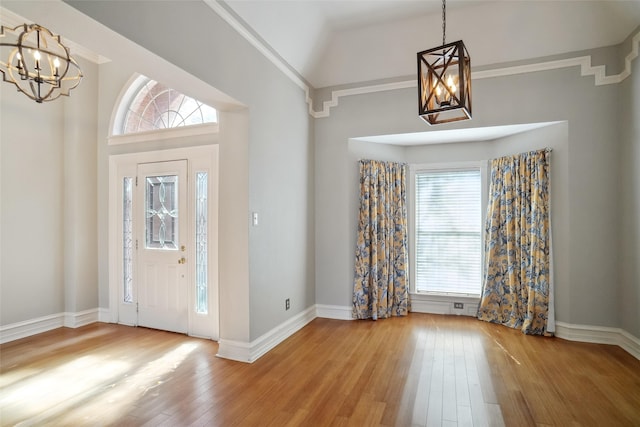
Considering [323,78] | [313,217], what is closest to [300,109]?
[323,78]

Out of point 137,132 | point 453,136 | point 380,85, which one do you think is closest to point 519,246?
point 453,136

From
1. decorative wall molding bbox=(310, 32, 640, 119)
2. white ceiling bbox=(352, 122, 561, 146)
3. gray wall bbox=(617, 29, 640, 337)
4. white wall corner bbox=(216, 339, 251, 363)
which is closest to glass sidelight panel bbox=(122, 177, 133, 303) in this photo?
white wall corner bbox=(216, 339, 251, 363)

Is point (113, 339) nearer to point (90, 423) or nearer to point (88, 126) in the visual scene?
point (90, 423)

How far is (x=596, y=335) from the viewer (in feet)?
12.0

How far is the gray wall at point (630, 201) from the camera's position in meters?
3.29

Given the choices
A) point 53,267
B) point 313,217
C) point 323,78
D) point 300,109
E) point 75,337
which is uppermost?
point 323,78

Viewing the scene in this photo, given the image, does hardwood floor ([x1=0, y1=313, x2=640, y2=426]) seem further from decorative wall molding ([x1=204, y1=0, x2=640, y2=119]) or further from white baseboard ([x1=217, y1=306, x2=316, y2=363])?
decorative wall molding ([x1=204, y1=0, x2=640, y2=119])

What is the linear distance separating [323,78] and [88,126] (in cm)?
332

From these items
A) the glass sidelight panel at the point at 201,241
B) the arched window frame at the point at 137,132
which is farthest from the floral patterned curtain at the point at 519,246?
the arched window frame at the point at 137,132

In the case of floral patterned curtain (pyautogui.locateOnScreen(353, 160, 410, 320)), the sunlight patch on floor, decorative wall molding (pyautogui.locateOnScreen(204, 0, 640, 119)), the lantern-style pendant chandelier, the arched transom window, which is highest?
decorative wall molding (pyautogui.locateOnScreen(204, 0, 640, 119))

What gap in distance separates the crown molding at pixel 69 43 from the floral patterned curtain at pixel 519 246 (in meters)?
5.41

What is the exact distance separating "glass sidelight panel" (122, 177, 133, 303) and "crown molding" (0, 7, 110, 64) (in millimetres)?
1750

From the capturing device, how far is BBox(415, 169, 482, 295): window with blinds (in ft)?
15.4

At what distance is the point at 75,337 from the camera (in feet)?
12.8
